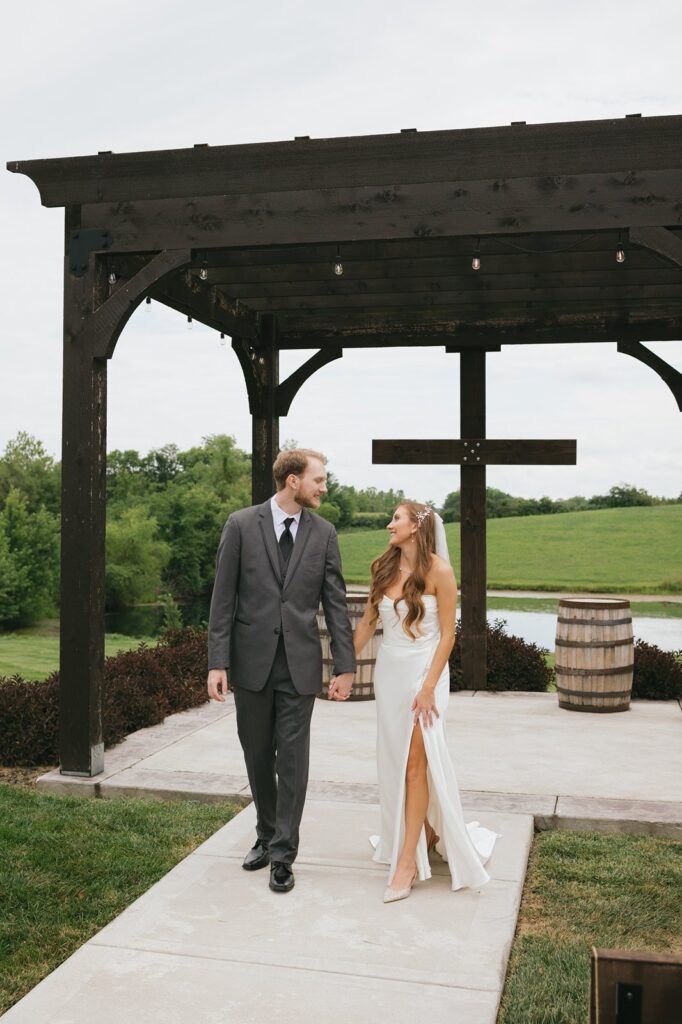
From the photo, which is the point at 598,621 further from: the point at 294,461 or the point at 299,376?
the point at 294,461

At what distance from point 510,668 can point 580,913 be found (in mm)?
5614

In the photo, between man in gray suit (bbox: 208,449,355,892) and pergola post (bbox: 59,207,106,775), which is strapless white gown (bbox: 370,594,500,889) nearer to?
man in gray suit (bbox: 208,449,355,892)

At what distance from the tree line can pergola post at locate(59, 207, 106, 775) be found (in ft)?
64.6

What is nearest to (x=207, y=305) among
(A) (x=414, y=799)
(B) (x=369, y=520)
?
(A) (x=414, y=799)

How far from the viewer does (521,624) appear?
76.1ft

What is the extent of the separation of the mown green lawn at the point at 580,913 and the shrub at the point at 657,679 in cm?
423

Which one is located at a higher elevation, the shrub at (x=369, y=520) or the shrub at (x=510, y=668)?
the shrub at (x=369, y=520)

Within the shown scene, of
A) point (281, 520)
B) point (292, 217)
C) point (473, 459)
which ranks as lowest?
point (281, 520)

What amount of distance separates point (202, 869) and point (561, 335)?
6576 mm

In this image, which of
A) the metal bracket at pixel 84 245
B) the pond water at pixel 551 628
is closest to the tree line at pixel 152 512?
the pond water at pixel 551 628

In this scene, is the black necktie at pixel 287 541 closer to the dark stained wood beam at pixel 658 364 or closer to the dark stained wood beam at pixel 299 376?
the dark stained wood beam at pixel 299 376

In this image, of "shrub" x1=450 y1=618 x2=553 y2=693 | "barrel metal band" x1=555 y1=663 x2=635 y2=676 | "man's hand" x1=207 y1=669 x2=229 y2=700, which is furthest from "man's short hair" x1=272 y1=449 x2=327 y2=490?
"shrub" x1=450 y1=618 x2=553 y2=693

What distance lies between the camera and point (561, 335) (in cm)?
960

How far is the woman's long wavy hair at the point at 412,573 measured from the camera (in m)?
4.46
